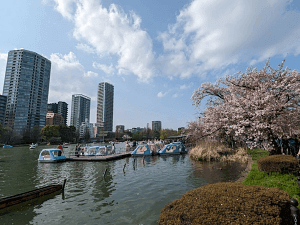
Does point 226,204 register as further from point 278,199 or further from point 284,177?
point 284,177

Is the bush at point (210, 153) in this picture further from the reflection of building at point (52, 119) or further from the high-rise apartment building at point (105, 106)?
the high-rise apartment building at point (105, 106)

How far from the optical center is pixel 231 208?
3146mm

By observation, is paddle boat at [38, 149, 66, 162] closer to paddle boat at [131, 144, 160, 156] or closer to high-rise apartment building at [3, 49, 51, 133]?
Answer: paddle boat at [131, 144, 160, 156]

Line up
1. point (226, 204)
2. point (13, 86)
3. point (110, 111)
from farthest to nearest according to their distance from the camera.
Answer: point (110, 111) → point (13, 86) → point (226, 204)

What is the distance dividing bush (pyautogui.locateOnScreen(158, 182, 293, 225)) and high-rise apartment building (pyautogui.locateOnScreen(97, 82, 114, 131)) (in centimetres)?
18118

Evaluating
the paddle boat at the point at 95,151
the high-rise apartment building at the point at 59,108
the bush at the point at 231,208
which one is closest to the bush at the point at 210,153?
the paddle boat at the point at 95,151

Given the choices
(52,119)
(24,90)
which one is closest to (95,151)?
(24,90)

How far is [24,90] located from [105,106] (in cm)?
7920

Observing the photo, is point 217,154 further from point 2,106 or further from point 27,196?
point 2,106

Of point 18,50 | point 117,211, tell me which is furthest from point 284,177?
point 18,50

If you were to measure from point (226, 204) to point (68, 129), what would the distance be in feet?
356

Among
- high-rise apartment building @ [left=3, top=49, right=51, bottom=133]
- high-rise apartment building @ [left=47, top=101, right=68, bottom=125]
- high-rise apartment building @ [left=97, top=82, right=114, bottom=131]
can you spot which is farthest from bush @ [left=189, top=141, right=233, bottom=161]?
high-rise apartment building @ [left=47, top=101, right=68, bottom=125]

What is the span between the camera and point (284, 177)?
8133 mm

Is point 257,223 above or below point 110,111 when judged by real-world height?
below
